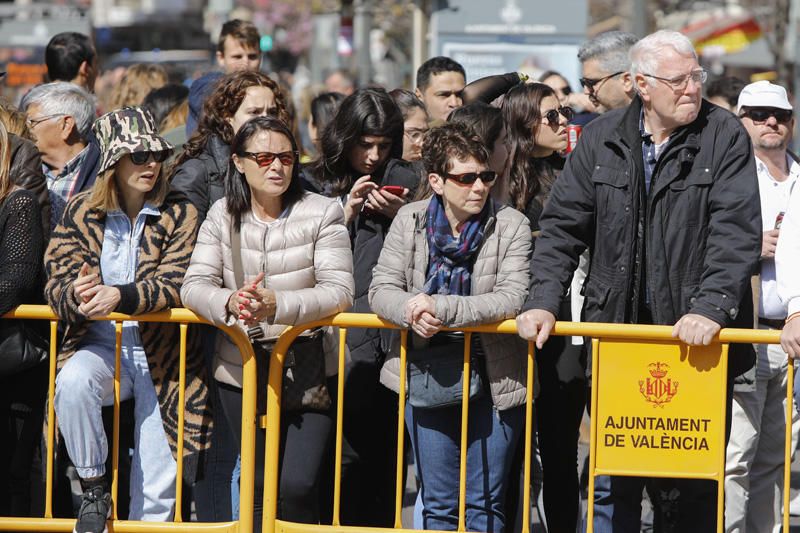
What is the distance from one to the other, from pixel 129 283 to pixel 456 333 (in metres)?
1.36

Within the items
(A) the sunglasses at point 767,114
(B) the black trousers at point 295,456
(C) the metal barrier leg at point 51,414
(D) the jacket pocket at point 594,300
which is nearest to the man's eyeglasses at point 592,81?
(A) the sunglasses at point 767,114

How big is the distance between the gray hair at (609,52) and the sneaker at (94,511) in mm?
3667

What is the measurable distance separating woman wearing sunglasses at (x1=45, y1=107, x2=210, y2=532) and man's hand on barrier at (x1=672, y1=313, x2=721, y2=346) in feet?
6.64

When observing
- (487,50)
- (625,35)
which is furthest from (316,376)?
(487,50)

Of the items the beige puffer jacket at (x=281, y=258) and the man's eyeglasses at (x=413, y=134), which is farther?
the man's eyeglasses at (x=413, y=134)

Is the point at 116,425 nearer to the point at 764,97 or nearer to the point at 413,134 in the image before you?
the point at 413,134

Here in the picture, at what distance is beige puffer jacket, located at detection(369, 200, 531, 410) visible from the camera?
5.07m

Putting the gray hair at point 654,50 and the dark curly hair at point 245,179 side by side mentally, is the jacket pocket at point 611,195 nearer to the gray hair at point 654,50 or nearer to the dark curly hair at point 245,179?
the gray hair at point 654,50

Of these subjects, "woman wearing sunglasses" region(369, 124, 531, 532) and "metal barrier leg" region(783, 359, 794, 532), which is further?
"woman wearing sunglasses" region(369, 124, 531, 532)

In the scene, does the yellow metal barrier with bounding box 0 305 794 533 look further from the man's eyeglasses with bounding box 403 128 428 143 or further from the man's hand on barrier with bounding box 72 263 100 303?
the man's eyeglasses with bounding box 403 128 428 143

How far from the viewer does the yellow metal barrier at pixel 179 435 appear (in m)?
5.14

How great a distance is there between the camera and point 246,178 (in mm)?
5289

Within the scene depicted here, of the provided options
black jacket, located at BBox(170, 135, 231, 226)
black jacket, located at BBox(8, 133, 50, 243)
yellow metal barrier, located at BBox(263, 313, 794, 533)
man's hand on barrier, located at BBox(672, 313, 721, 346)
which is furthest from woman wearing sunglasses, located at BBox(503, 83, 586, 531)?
black jacket, located at BBox(8, 133, 50, 243)

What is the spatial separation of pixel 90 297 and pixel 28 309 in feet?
1.31
